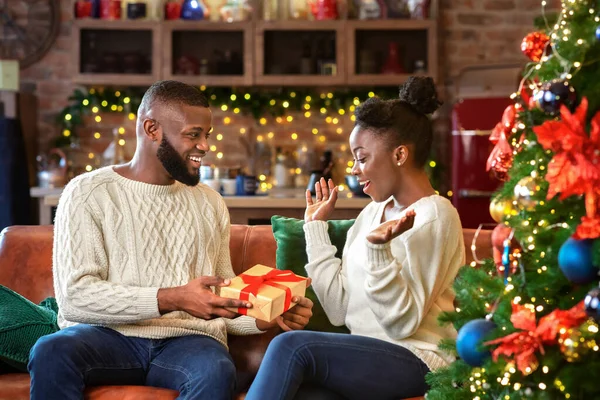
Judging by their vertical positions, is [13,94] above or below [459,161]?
above

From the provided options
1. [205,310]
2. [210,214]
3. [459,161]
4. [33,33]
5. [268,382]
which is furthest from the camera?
[33,33]

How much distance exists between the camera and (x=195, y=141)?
8.67 feet

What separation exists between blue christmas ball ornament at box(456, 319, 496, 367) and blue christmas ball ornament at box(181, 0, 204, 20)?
4752mm

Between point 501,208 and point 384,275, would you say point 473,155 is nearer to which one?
point 384,275

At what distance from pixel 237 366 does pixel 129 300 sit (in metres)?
0.50

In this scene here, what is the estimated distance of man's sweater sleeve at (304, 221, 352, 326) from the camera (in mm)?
2504

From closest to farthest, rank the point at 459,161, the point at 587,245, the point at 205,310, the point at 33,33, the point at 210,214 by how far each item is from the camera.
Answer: the point at 587,245
the point at 205,310
the point at 210,214
the point at 459,161
the point at 33,33

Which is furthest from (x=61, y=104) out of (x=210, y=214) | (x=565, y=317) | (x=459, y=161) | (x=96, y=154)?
(x=565, y=317)

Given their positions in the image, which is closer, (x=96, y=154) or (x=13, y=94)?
(x=13, y=94)

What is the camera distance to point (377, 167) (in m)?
2.46

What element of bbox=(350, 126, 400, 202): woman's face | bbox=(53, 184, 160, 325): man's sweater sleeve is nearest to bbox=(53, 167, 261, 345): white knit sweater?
bbox=(53, 184, 160, 325): man's sweater sleeve

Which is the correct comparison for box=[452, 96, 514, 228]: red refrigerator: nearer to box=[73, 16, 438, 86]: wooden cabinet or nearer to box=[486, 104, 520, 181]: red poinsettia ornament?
box=[73, 16, 438, 86]: wooden cabinet

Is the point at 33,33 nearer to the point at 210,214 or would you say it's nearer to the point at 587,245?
the point at 210,214

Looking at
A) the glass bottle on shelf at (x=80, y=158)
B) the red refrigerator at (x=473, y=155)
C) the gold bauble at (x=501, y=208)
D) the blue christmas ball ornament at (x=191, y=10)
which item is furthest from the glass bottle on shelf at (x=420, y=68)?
the gold bauble at (x=501, y=208)
